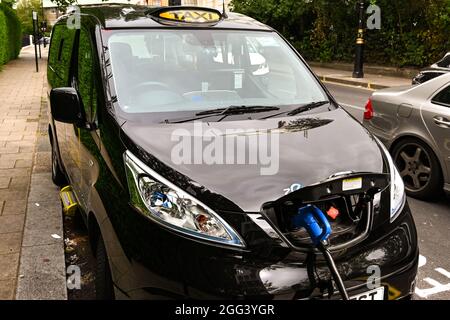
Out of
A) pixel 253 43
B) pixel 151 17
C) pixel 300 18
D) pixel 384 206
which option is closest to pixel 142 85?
pixel 151 17

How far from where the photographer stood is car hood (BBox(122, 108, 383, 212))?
2303 mm

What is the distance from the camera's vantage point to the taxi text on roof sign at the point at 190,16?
3.68m

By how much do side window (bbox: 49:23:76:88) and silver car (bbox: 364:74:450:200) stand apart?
3.55m

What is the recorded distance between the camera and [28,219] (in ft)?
15.0

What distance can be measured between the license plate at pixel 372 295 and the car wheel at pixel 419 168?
10.3ft

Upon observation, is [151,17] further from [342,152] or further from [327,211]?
[327,211]

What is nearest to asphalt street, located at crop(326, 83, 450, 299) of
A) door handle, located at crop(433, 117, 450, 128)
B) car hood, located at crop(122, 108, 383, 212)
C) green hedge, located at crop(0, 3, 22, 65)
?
door handle, located at crop(433, 117, 450, 128)

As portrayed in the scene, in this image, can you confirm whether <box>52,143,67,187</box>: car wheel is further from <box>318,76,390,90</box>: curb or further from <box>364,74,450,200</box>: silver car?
<box>318,76,390,90</box>: curb

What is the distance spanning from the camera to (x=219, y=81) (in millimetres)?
3377

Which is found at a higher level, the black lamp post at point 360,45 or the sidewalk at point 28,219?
the black lamp post at point 360,45

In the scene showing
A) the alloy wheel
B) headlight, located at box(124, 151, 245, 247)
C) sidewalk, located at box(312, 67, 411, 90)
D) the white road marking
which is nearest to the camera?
headlight, located at box(124, 151, 245, 247)

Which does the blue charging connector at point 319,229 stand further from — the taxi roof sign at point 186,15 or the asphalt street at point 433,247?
the taxi roof sign at point 186,15
